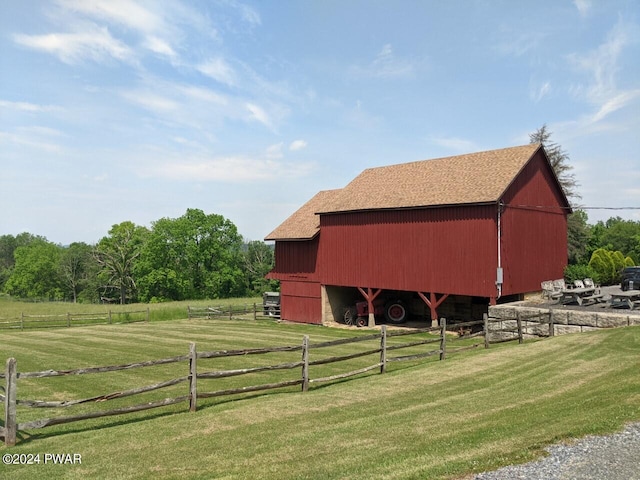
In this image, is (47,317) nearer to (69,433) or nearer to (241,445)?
(69,433)

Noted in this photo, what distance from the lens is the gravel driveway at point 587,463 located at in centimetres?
548

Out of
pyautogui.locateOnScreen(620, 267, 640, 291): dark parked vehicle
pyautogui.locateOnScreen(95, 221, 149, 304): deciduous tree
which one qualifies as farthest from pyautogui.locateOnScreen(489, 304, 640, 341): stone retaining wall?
pyautogui.locateOnScreen(95, 221, 149, 304): deciduous tree

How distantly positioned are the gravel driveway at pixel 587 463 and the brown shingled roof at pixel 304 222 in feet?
82.8

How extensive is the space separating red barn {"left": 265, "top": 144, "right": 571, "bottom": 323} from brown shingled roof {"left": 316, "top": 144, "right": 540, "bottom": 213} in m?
0.07

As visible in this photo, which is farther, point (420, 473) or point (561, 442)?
point (561, 442)

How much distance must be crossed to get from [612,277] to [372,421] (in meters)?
39.9

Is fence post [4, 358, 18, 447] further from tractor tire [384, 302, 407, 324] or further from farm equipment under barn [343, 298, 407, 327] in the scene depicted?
tractor tire [384, 302, 407, 324]

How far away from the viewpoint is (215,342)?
21266 mm

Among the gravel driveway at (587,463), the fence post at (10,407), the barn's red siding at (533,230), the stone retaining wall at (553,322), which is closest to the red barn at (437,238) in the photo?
the barn's red siding at (533,230)

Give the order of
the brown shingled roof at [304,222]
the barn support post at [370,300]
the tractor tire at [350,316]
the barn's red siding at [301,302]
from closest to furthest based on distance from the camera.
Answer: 1. the barn support post at [370,300]
2. the tractor tire at [350,316]
3. the barn's red siding at [301,302]
4. the brown shingled roof at [304,222]

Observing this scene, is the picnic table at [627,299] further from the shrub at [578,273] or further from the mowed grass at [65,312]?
the mowed grass at [65,312]

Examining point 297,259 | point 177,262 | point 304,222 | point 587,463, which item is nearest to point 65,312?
point 297,259

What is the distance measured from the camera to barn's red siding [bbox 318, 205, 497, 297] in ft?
76.9

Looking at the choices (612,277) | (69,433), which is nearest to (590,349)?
(69,433)
